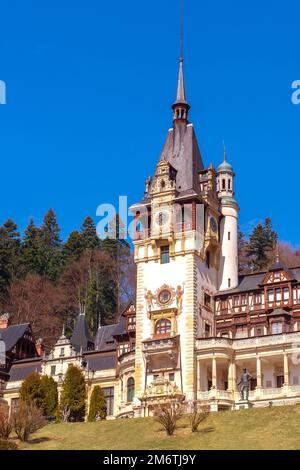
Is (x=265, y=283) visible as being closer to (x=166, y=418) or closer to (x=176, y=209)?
(x=176, y=209)

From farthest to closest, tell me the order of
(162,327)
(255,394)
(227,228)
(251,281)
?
(227,228)
(251,281)
(162,327)
(255,394)

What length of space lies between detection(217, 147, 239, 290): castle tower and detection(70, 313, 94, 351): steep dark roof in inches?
A: 607

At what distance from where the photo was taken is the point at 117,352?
264 feet

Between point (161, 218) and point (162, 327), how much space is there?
8857 millimetres

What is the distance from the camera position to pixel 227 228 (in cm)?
7894

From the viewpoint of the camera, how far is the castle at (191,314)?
69562 mm

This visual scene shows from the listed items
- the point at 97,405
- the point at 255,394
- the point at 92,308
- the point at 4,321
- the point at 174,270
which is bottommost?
the point at 255,394

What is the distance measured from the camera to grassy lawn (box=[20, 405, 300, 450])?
5009 cm

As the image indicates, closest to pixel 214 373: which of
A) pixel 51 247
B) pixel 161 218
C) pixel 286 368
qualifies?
pixel 286 368

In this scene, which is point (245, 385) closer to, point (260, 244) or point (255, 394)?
point (255, 394)

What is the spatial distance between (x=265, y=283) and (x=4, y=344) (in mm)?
26738

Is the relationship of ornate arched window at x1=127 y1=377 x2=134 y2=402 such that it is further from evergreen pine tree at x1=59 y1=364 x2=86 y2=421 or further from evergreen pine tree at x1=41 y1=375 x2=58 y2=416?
evergreen pine tree at x1=41 y1=375 x2=58 y2=416
